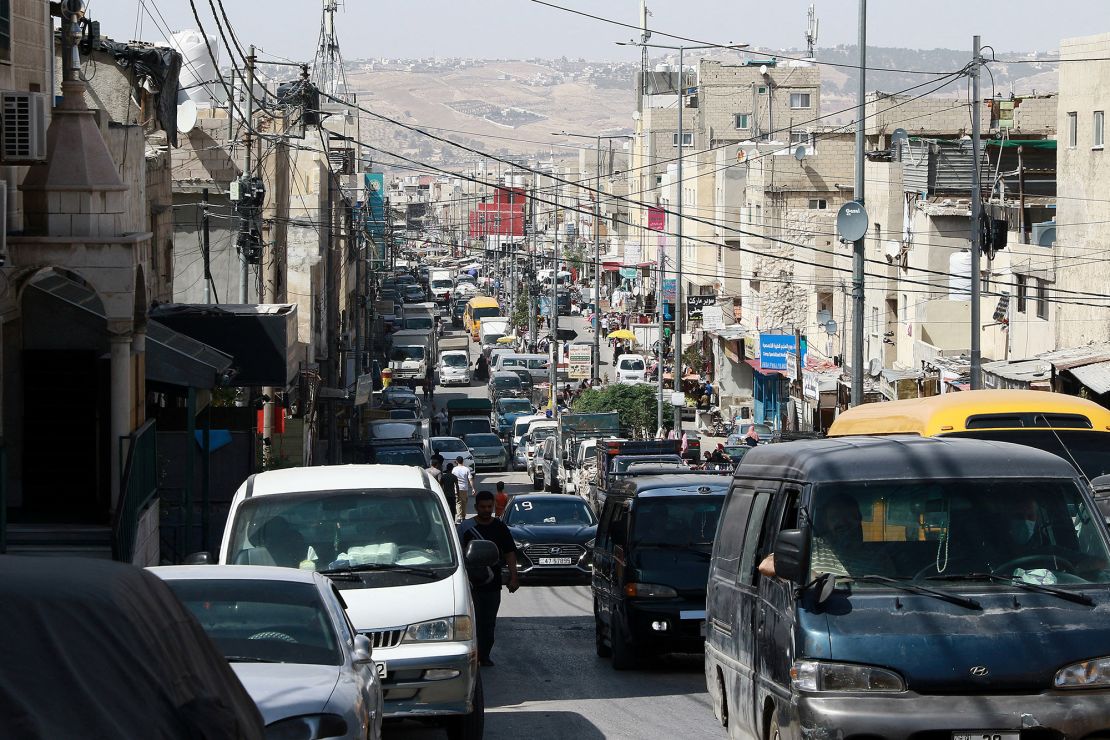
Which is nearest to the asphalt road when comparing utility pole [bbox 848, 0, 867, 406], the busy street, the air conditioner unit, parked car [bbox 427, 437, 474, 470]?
the busy street

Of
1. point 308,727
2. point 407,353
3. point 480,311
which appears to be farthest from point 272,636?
→ point 480,311

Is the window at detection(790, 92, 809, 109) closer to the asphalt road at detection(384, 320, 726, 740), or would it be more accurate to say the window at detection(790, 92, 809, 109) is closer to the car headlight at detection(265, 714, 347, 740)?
the asphalt road at detection(384, 320, 726, 740)

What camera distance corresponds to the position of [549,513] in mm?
24594

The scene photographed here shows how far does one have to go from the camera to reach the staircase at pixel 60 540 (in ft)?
53.4

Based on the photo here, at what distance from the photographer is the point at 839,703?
730 cm

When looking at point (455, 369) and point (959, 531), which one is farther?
point (455, 369)

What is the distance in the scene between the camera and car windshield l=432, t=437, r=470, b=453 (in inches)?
1759

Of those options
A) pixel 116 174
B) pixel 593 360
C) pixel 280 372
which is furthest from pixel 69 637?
pixel 593 360

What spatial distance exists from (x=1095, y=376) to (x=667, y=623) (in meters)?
14.5

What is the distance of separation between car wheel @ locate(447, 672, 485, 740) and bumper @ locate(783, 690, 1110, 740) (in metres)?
3.45

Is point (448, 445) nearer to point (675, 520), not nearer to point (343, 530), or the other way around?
point (675, 520)

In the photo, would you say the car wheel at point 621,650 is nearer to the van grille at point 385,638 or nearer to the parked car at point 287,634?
the van grille at point 385,638

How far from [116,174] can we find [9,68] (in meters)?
1.73

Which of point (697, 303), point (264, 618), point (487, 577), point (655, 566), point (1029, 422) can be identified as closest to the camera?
point (264, 618)
